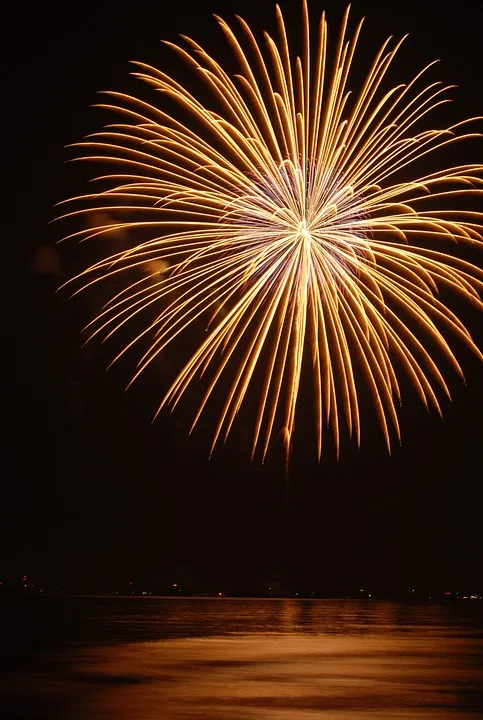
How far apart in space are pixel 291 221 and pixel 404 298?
4.58 metres

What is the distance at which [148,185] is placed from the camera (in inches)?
1344

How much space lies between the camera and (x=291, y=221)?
108ft

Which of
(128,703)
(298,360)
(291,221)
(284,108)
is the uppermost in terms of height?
(284,108)

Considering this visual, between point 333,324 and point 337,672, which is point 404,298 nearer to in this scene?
point 333,324

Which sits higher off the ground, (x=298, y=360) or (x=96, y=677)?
(x=298, y=360)

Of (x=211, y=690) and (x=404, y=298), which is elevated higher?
(x=404, y=298)

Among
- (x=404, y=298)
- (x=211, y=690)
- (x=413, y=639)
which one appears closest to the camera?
(x=211, y=690)

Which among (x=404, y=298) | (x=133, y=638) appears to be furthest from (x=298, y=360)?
(x=133, y=638)

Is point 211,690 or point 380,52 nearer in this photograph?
point 211,690

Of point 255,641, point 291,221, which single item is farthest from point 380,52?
point 255,641

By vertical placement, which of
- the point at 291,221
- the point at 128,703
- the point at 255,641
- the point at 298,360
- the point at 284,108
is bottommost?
the point at 128,703

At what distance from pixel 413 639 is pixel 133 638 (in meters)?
12.0

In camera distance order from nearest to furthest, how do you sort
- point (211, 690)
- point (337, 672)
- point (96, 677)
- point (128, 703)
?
point (128, 703) < point (211, 690) < point (96, 677) < point (337, 672)

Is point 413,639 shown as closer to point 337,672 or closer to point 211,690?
point 337,672
